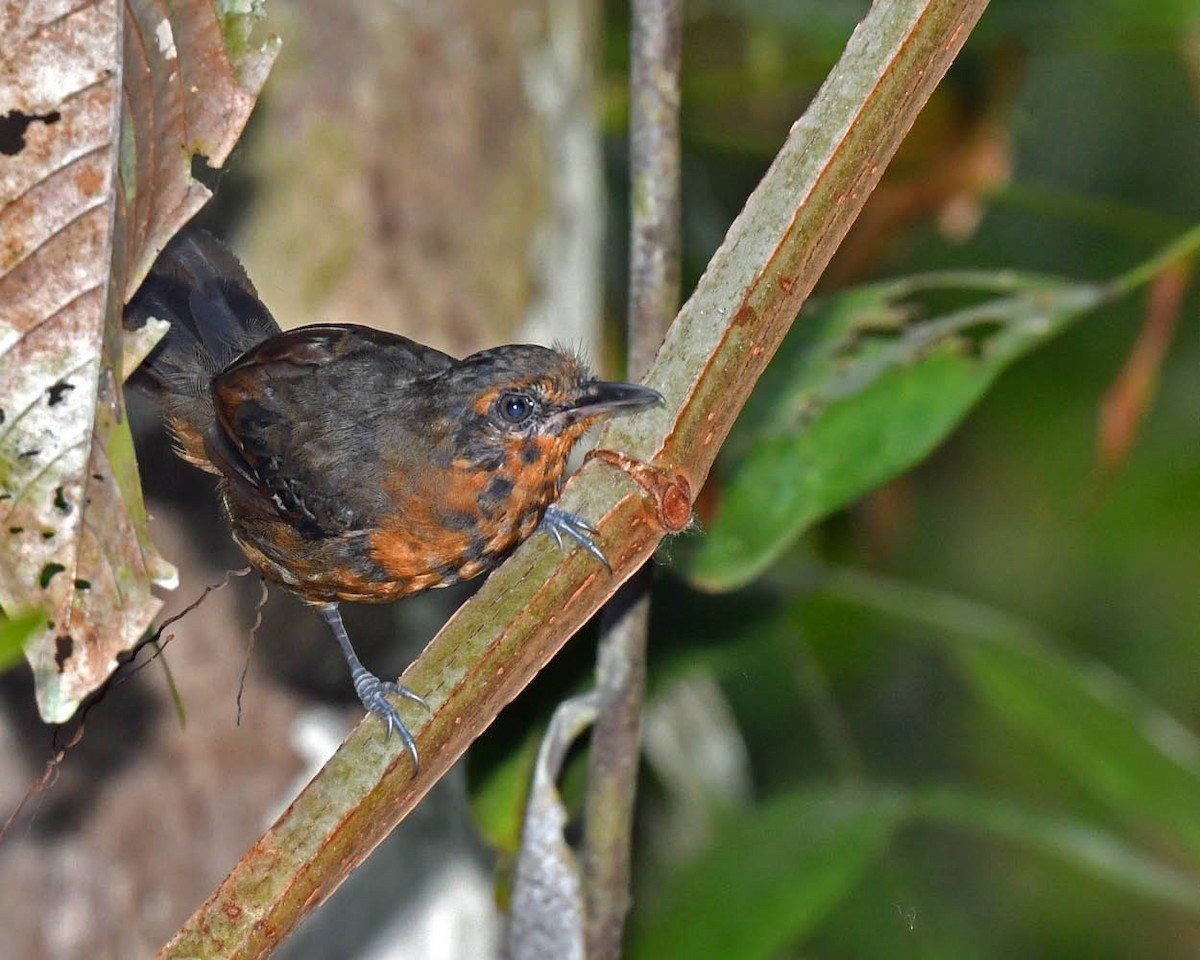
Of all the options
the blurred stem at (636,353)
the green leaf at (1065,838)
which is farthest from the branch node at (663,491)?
the green leaf at (1065,838)

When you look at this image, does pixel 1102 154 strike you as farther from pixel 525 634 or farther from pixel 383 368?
pixel 525 634

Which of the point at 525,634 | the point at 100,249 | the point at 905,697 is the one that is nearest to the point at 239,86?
the point at 100,249

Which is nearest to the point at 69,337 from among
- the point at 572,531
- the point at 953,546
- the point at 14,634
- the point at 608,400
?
the point at 572,531

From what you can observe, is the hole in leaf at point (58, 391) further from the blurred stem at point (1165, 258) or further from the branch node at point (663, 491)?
the blurred stem at point (1165, 258)

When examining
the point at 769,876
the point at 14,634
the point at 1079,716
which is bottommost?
the point at 1079,716

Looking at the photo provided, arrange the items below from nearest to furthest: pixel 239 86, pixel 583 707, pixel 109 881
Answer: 1. pixel 239 86
2. pixel 583 707
3. pixel 109 881

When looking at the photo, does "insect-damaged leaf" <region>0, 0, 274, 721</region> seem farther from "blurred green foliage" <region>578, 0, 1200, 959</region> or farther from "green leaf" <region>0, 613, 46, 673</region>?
"blurred green foliage" <region>578, 0, 1200, 959</region>

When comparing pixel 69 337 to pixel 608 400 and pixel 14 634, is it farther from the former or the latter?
pixel 608 400

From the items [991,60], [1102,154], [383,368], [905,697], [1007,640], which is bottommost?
[905,697]
